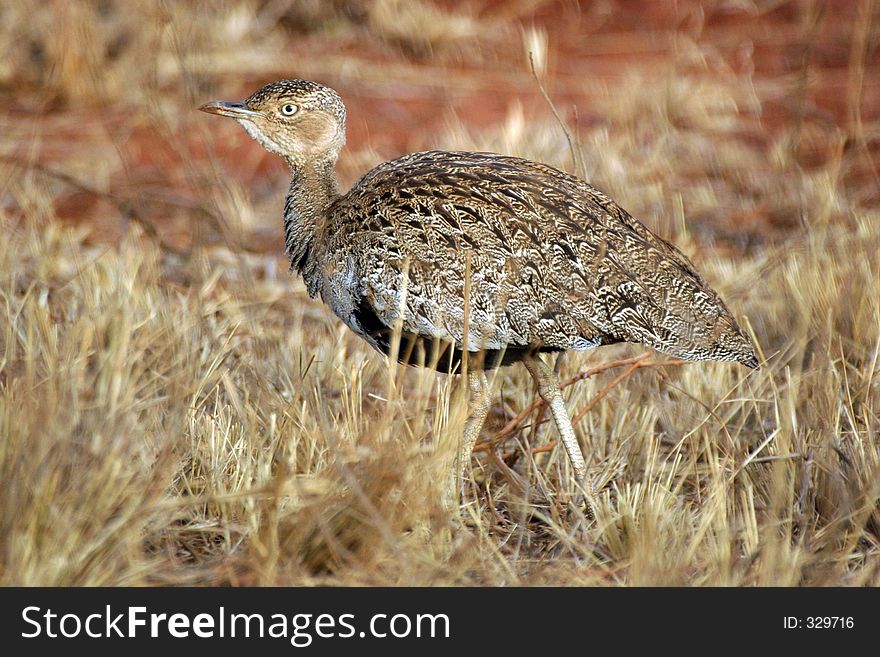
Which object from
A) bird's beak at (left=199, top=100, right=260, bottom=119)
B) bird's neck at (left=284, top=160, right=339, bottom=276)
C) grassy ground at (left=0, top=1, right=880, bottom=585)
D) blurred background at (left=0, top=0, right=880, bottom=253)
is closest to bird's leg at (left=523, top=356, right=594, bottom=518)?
grassy ground at (left=0, top=1, right=880, bottom=585)

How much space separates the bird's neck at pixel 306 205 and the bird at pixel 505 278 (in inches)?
9.5

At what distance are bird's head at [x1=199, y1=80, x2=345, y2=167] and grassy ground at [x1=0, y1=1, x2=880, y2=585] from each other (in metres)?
0.26

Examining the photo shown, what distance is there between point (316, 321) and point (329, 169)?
1039 mm

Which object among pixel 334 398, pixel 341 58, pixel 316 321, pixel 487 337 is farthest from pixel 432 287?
pixel 341 58

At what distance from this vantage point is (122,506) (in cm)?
325

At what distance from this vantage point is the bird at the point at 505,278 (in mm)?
3928

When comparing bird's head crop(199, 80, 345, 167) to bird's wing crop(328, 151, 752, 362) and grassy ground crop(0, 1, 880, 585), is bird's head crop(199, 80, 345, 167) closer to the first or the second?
grassy ground crop(0, 1, 880, 585)

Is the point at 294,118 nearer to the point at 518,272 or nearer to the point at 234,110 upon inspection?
the point at 234,110

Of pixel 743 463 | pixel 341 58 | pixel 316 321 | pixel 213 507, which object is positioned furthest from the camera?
pixel 341 58

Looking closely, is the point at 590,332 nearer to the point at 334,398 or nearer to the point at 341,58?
the point at 334,398

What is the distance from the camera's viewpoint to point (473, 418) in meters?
4.22

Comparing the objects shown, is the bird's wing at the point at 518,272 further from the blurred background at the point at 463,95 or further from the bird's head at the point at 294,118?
the blurred background at the point at 463,95

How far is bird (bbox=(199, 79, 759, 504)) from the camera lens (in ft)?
12.9

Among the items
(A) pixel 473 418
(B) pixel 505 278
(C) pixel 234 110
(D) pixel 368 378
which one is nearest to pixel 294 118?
(C) pixel 234 110
